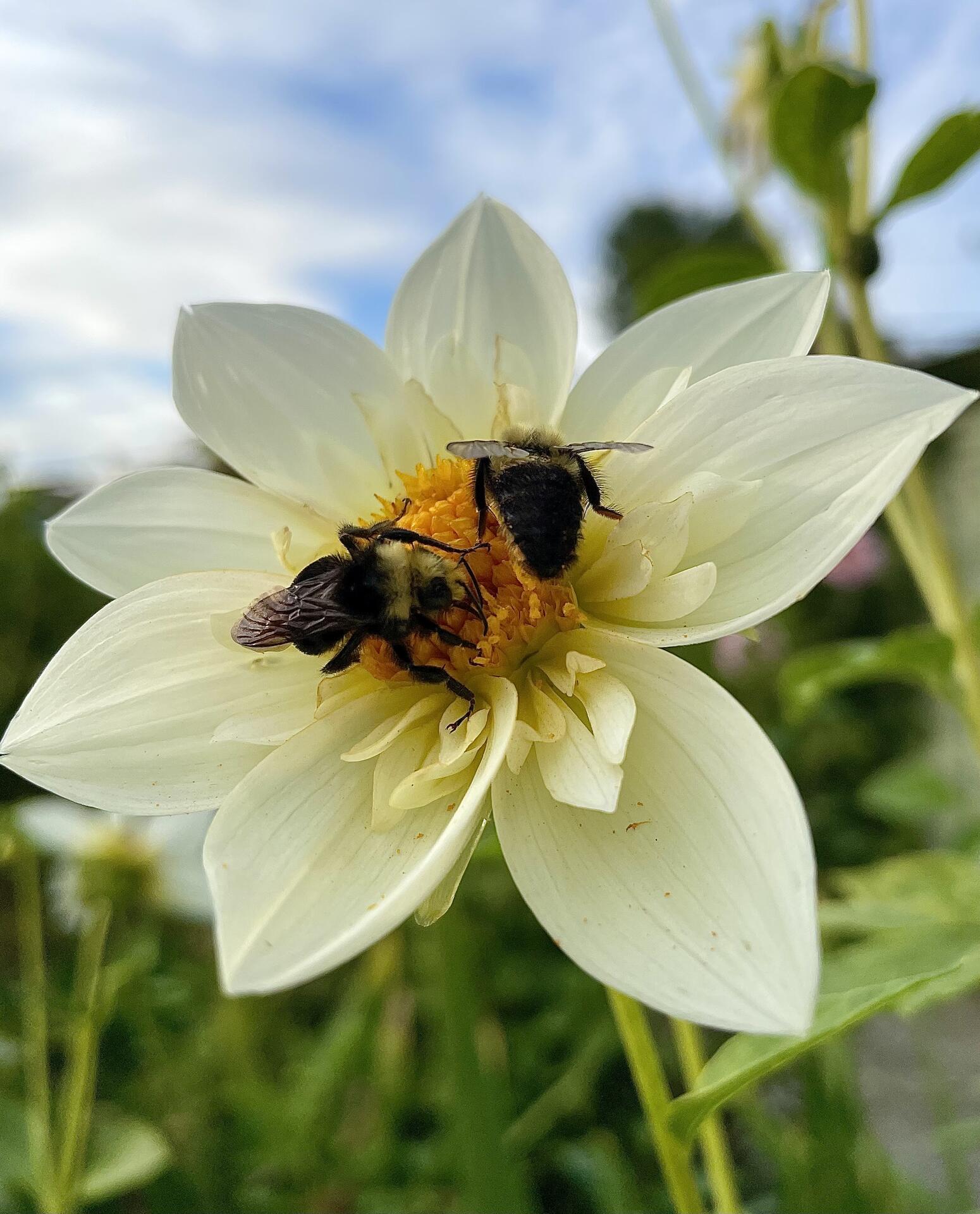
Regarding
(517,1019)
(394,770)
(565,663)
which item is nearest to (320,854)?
(394,770)

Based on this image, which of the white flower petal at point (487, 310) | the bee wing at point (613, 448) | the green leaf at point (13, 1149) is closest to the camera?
the bee wing at point (613, 448)

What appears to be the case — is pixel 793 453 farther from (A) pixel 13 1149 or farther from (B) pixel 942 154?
(A) pixel 13 1149

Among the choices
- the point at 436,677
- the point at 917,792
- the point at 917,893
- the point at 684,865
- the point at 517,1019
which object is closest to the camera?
the point at 684,865

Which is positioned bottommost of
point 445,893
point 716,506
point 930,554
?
point 930,554

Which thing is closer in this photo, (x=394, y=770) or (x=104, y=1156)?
(x=394, y=770)

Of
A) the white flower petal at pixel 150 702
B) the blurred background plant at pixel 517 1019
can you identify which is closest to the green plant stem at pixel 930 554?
the blurred background plant at pixel 517 1019

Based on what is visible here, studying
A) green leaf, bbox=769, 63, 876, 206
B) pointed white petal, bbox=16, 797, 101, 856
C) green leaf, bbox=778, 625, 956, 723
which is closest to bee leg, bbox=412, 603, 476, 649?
green leaf, bbox=778, 625, 956, 723

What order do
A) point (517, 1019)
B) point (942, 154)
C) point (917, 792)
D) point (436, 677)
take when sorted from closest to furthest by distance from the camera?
point (436, 677), point (942, 154), point (917, 792), point (517, 1019)

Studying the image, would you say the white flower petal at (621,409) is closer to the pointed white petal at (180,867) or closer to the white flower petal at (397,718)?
the white flower petal at (397,718)
